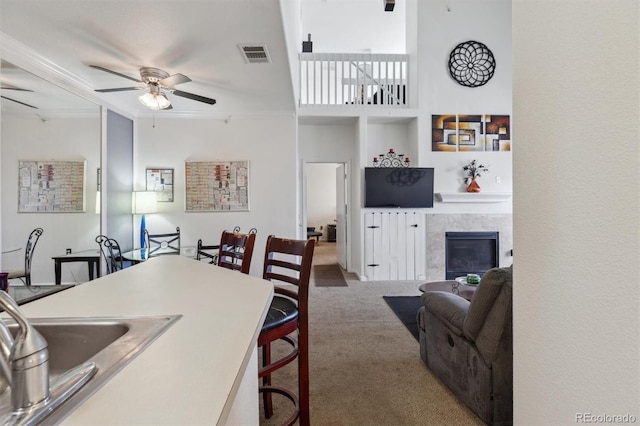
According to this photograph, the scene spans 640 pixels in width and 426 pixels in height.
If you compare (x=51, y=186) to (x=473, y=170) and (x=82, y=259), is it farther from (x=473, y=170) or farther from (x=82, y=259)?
(x=473, y=170)

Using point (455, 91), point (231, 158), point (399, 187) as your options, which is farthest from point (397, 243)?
point (231, 158)

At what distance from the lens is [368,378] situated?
210 centimetres

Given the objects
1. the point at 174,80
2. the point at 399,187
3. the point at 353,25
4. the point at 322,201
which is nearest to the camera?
the point at 174,80

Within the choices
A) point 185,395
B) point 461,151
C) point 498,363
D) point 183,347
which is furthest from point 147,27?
point 461,151

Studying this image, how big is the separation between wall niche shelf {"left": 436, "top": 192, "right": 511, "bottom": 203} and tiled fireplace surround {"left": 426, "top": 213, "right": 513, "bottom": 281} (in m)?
0.24

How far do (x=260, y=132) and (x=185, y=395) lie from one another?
172 inches

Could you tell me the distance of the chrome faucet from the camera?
494 mm

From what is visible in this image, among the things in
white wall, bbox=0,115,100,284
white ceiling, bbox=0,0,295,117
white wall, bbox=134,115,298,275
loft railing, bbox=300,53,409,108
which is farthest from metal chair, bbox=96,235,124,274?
loft railing, bbox=300,53,409,108

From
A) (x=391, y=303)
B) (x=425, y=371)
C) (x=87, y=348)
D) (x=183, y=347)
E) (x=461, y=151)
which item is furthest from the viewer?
(x=461, y=151)

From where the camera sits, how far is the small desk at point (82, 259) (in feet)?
10.0

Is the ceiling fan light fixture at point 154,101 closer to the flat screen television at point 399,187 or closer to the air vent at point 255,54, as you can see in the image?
the air vent at point 255,54

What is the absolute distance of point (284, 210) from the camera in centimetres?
454

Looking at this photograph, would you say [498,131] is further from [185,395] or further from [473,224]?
[185,395]

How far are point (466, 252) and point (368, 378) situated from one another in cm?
360
